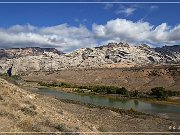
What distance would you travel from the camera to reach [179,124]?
5244 cm

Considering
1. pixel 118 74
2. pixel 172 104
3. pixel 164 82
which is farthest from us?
pixel 118 74

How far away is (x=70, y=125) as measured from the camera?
35281mm

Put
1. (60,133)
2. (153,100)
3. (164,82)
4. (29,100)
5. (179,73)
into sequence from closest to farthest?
(60,133)
(29,100)
(153,100)
(164,82)
(179,73)

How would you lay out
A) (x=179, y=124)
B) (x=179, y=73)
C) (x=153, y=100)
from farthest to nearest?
(x=179, y=73) < (x=153, y=100) < (x=179, y=124)

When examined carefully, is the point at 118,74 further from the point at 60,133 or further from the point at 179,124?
the point at 60,133

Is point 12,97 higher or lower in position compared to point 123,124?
higher

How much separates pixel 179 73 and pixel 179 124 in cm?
10139

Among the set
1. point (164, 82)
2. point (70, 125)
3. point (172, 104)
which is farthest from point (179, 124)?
point (164, 82)

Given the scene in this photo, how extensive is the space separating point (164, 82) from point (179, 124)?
293 feet

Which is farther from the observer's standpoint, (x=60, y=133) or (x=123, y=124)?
(x=123, y=124)

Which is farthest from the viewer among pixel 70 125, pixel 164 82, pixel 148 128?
pixel 164 82

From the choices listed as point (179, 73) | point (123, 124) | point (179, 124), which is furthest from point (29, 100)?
point (179, 73)

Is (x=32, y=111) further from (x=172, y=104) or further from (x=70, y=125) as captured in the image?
(x=172, y=104)

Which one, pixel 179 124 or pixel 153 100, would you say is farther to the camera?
pixel 153 100
